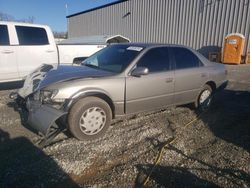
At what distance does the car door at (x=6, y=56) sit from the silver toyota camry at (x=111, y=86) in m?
2.44

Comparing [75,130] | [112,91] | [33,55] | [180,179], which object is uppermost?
[33,55]

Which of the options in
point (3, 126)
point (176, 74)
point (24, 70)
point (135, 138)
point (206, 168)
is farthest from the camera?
point (24, 70)

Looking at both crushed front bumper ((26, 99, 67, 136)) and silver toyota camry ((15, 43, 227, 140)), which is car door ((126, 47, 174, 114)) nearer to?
silver toyota camry ((15, 43, 227, 140))

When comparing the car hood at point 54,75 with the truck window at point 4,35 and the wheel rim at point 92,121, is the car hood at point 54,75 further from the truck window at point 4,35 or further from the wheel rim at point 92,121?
the truck window at point 4,35

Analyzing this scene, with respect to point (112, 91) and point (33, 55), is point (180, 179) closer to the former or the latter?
point (112, 91)

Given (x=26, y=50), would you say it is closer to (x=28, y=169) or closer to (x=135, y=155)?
(x=28, y=169)

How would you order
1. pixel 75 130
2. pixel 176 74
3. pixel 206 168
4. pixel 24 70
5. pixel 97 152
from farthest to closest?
pixel 24 70 < pixel 176 74 < pixel 75 130 < pixel 97 152 < pixel 206 168

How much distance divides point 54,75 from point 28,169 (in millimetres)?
1598

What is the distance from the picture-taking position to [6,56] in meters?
6.47

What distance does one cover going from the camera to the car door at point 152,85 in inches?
167

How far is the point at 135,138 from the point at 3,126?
2.42m

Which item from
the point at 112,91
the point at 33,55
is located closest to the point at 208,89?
the point at 112,91

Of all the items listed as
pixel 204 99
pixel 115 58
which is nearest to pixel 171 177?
pixel 115 58

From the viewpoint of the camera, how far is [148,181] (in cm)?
283
